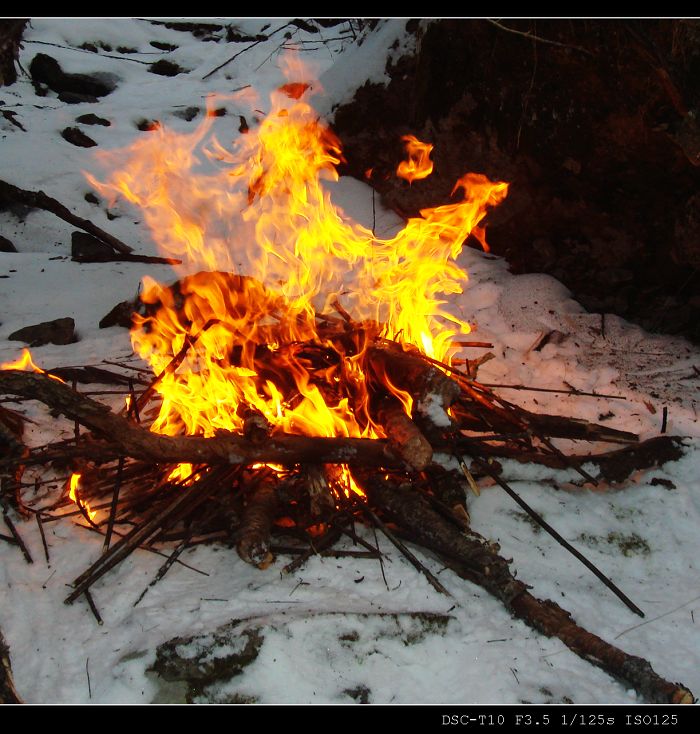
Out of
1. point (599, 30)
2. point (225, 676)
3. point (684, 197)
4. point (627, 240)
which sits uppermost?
point (599, 30)

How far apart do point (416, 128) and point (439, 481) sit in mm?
5563

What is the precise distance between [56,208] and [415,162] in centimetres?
487

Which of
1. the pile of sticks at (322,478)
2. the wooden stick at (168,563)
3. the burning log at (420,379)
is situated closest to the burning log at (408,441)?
the pile of sticks at (322,478)

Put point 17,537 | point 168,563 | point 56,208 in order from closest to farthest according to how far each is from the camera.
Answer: point 168,563
point 17,537
point 56,208

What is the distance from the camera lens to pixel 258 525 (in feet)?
11.5

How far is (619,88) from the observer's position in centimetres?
615

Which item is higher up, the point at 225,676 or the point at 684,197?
the point at 684,197

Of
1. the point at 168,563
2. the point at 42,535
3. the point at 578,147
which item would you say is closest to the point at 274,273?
the point at 578,147

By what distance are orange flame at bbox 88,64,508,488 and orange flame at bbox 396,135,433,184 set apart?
2 cm

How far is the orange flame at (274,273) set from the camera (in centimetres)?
440

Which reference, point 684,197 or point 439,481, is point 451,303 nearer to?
point 684,197

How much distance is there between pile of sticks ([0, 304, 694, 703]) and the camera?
11.1 ft

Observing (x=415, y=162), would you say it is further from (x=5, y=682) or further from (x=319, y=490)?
(x=5, y=682)
